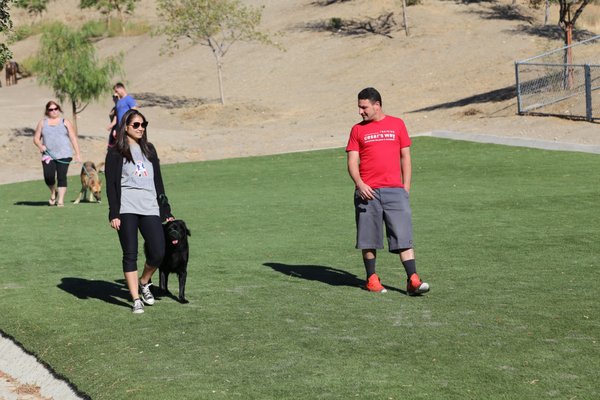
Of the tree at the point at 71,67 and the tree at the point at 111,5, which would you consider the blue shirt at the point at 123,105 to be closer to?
the tree at the point at 71,67

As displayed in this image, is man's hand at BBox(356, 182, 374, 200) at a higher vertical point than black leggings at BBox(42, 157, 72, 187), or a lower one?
higher

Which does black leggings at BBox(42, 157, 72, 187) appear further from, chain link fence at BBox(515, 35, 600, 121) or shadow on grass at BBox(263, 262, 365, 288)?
chain link fence at BBox(515, 35, 600, 121)

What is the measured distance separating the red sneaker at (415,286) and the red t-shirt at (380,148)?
34.0 inches

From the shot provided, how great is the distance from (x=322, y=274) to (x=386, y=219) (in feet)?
5.21

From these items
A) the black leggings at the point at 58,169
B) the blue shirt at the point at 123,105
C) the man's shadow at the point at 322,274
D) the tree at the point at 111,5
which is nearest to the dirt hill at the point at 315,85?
the tree at the point at 111,5

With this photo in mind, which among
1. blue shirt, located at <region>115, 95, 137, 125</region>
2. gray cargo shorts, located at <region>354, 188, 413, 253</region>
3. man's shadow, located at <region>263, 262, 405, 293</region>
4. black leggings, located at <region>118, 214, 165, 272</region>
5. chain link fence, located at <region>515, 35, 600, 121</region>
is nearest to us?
black leggings, located at <region>118, 214, 165, 272</region>

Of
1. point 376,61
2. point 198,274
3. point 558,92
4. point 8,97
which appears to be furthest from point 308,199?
point 8,97

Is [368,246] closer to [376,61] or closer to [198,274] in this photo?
[198,274]

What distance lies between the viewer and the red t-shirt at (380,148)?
394 inches

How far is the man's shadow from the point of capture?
36.1 ft

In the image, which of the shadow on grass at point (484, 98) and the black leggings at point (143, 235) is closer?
the black leggings at point (143, 235)

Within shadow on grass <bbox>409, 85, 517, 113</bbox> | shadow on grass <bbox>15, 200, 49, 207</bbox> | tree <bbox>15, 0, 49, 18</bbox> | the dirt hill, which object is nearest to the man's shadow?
shadow on grass <bbox>15, 200, 49, 207</bbox>

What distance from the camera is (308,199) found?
61.3ft

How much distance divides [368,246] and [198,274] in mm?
2235
